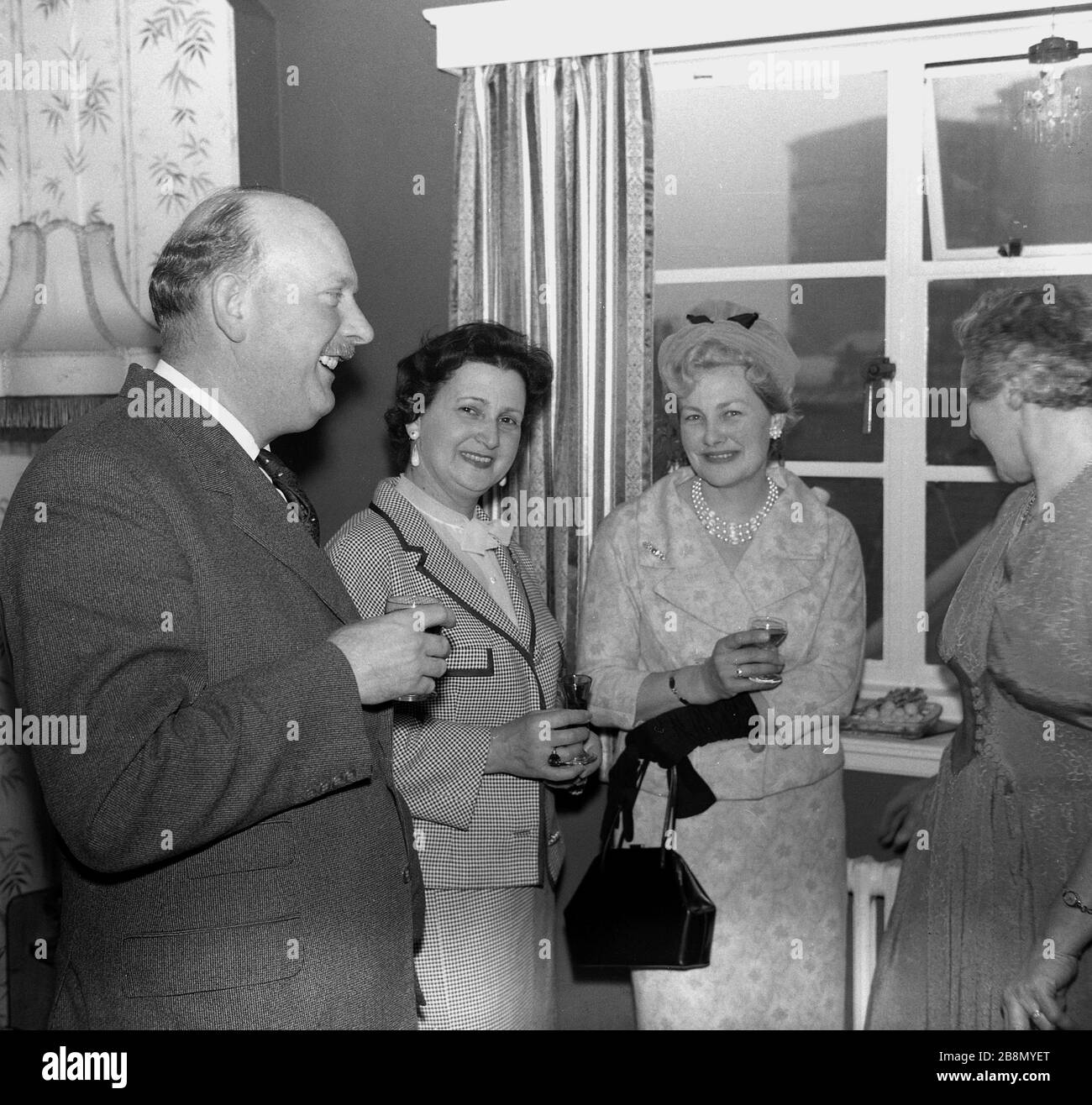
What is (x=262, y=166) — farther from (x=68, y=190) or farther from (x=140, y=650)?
(x=140, y=650)

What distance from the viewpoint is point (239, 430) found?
5.41ft

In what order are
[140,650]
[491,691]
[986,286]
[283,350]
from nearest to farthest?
[140,650], [283,350], [491,691], [986,286]

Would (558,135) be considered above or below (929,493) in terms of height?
above

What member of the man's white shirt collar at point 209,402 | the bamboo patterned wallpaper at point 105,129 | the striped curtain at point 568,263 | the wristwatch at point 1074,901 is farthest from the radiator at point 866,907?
the bamboo patterned wallpaper at point 105,129

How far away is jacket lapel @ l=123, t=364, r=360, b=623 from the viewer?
5.12 feet

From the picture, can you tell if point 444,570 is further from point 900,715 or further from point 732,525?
point 900,715

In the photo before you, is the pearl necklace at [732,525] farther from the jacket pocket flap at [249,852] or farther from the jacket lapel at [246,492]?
the jacket pocket flap at [249,852]

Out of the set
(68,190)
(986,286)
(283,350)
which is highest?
(68,190)

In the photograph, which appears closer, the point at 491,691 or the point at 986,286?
the point at 491,691

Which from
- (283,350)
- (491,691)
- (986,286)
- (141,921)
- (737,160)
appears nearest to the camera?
(141,921)

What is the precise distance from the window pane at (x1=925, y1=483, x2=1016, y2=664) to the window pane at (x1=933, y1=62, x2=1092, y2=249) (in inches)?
24.0

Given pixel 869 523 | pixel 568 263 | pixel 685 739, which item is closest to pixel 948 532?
pixel 869 523

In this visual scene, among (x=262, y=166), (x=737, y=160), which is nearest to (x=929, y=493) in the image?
(x=737, y=160)

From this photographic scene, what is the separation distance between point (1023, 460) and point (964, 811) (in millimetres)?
621
